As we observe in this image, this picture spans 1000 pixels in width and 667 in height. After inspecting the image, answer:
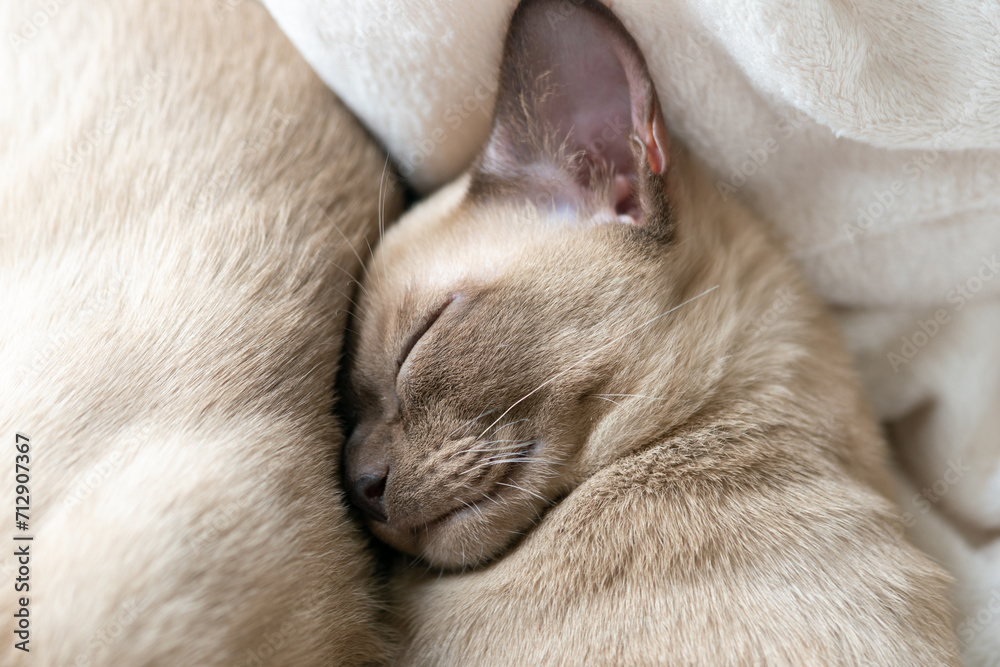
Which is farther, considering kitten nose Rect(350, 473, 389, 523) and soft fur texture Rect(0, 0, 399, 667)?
kitten nose Rect(350, 473, 389, 523)

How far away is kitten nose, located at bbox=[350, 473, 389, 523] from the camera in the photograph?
1.11 m

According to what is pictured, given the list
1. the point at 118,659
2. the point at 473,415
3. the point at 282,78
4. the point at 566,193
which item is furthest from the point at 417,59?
the point at 118,659

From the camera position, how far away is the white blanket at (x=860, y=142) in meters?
1.14

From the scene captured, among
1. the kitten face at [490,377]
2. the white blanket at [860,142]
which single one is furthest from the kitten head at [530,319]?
the white blanket at [860,142]

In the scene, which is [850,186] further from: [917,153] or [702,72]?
[702,72]

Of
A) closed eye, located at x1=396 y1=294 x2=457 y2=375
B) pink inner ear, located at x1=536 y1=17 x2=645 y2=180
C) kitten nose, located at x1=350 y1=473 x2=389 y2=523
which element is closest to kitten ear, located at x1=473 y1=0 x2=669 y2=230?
pink inner ear, located at x1=536 y1=17 x2=645 y2=180

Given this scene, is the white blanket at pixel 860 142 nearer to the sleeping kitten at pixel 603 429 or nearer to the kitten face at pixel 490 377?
the sleeping kitten at pixel 603 429

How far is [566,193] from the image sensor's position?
50.3 inches

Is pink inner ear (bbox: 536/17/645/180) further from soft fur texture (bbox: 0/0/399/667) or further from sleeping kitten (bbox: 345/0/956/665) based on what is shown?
soft fur texture (bbox: 0/0/399/667)

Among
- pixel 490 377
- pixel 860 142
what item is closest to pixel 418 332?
pixel 490 377

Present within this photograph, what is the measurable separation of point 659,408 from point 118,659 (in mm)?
795

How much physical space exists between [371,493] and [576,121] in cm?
A: 71

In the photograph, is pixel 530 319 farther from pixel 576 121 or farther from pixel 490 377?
pixel 576 121

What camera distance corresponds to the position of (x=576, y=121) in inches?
49.1
